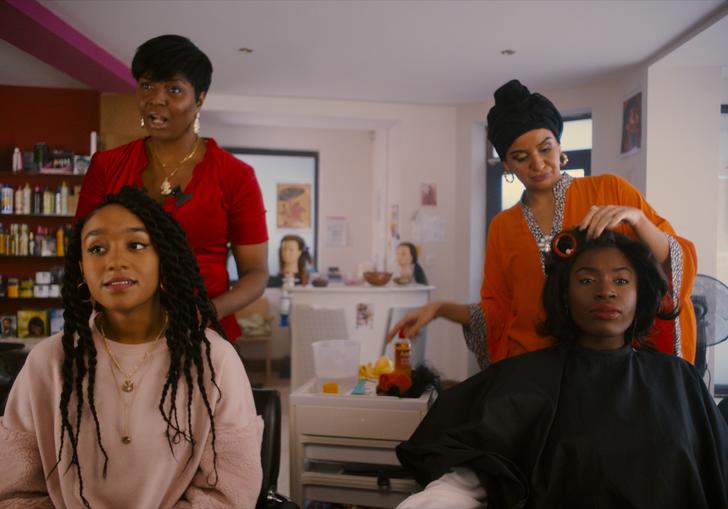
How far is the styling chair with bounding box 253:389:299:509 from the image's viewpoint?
142cm

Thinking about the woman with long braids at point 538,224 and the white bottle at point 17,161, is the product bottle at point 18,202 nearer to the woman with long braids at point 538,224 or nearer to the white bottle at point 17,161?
the white bottle at point 17,161

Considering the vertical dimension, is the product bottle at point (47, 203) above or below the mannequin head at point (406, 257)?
above

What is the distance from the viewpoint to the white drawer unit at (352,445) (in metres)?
1.97

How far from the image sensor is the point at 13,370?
2328 millimetres

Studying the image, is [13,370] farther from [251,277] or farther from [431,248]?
[431,248]

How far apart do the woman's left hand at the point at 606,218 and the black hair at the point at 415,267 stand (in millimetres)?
3738

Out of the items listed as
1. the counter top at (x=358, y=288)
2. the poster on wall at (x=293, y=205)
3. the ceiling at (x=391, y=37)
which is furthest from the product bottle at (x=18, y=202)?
the poster on wall at (x=293, y=205)

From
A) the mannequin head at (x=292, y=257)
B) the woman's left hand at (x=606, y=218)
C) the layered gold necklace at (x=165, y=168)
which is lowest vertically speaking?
the mannequin head at (x=292, y=257)

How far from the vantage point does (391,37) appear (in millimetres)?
3912

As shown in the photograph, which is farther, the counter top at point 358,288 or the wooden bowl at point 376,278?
the wooden bowl at point 376,278

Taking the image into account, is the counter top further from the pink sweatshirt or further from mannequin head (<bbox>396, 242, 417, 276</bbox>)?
the pink sweatshirt

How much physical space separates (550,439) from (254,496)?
703mm

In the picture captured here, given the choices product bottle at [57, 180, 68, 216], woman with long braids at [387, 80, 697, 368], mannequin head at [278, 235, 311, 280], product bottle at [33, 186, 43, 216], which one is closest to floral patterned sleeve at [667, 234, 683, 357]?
woman with long braids at [387, 80, 697, 368]

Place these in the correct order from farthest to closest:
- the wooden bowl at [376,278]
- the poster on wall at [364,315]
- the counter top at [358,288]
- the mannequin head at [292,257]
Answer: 1. the mannequin head at [292,257]
2. the wooden bowl at [376,278]
3. the poster on wall at [364,315]
4. the counter top at [358,288]
